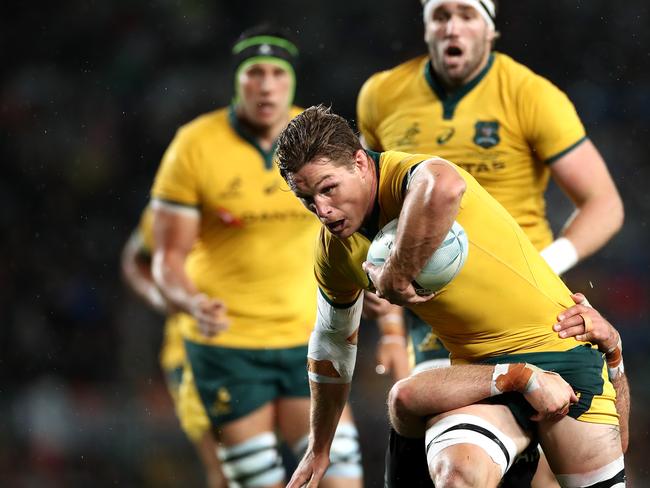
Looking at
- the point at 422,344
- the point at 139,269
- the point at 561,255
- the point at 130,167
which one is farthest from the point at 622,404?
the point at 130,167

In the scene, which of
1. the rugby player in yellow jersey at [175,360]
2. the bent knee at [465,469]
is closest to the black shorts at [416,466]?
the bent knee at [465,469]

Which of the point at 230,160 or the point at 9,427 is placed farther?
the point at 9,427

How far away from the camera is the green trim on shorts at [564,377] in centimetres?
387

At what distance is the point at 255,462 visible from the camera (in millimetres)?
5898

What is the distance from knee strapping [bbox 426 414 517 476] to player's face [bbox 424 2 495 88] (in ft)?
5.87

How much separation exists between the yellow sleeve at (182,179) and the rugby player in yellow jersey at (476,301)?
2.07 metres

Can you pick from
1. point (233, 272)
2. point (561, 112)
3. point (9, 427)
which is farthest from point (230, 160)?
point (9, 427)

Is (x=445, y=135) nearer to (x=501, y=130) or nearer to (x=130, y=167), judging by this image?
(x=501, y=130)

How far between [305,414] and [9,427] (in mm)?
4219

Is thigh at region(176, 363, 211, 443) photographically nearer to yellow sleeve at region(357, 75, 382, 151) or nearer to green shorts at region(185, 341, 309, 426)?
green shorts at region(185, 341, 309, 426)

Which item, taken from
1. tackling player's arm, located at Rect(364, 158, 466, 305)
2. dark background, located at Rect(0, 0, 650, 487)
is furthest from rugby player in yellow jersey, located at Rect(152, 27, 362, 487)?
dark background, located at Rect(0, 0, 650, 487)

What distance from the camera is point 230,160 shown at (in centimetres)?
604

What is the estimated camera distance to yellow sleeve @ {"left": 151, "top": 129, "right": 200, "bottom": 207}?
6.02m

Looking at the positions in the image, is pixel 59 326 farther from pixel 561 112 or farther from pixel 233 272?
pixel 561 112
